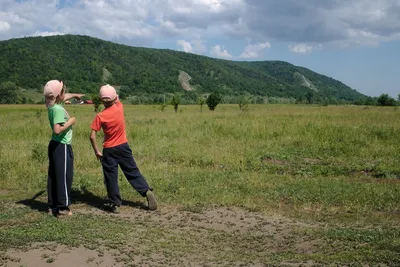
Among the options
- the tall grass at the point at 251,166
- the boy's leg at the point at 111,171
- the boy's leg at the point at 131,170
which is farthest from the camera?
the tall grass at the point at 251,166

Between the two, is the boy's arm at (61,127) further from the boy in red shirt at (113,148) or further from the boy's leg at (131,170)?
the boy's leg at (131,170)

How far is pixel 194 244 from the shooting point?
5.26 metres

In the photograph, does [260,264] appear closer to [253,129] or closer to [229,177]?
[229,177]

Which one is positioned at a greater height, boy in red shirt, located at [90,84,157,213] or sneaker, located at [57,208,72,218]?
boy in red shirt, located at [90,84,157,213]

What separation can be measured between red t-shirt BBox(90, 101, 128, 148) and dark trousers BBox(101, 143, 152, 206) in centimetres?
11

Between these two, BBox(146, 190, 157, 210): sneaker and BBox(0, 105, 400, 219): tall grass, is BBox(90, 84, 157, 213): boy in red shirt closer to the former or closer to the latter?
BBox(146, 190, 157, 210): sneaker

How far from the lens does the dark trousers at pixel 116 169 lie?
6.90 m

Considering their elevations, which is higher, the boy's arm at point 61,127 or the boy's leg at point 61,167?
the boy's arm at point 61,127

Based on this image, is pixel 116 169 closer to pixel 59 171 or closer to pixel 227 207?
pixel 59 171

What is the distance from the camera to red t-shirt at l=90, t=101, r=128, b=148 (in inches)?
267

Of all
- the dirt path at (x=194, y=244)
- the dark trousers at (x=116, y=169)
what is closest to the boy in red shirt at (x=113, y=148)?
the dark trousers at (x=116, y=169)

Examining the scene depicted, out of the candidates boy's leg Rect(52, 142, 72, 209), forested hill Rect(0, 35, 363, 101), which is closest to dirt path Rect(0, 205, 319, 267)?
boy's leg Rect(52, 142, 72, 209)

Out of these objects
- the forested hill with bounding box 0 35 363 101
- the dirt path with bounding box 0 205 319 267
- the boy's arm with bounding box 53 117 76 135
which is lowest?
the dirt path with bounding box 0 205 319 267

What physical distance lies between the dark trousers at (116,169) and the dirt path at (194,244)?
0.34m
